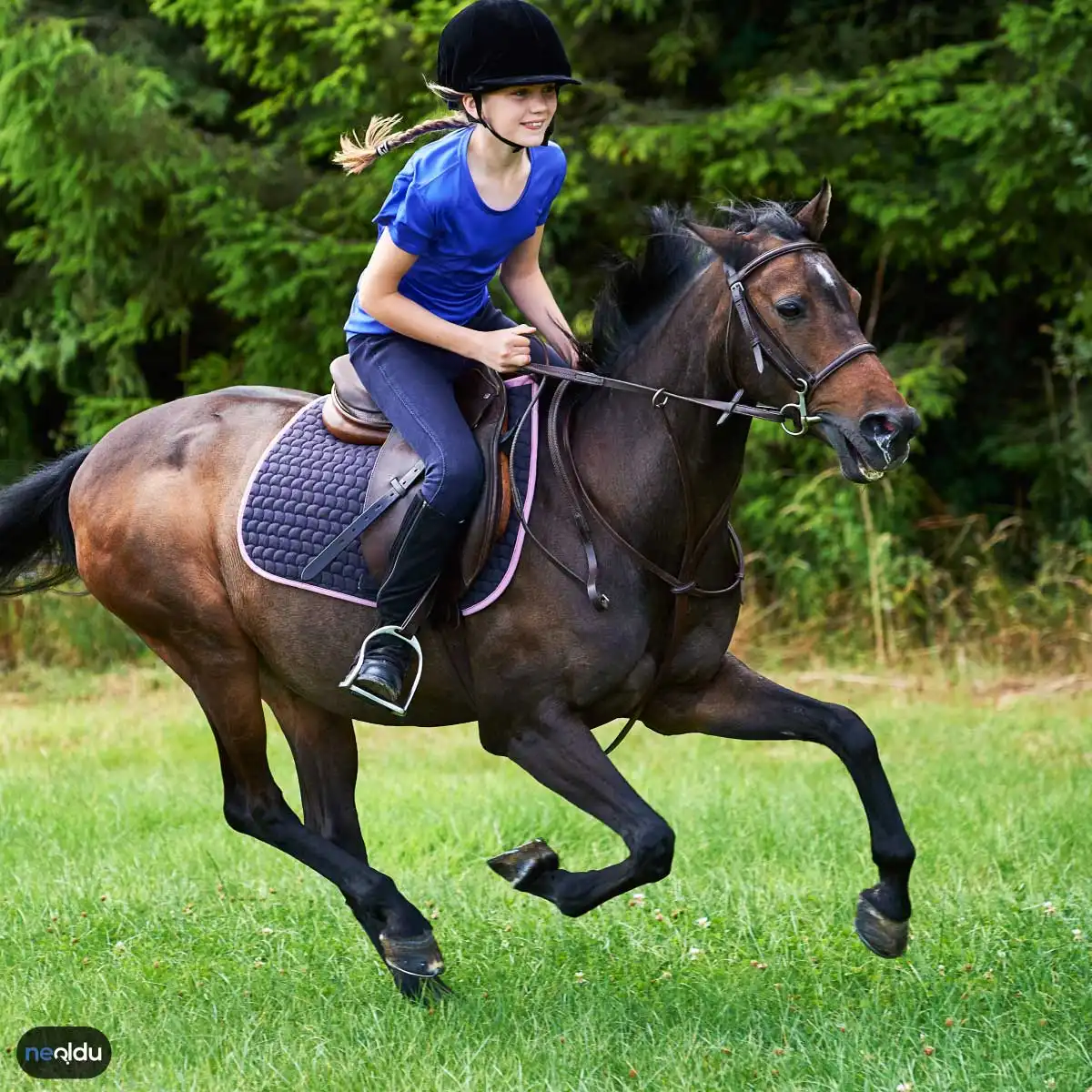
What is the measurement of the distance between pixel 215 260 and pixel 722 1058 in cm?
889

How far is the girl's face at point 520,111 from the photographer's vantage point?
4270 millimetres

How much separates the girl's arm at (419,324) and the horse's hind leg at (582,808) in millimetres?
1039

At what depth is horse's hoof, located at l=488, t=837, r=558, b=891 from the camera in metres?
4.49

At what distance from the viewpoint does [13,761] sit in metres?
9.16

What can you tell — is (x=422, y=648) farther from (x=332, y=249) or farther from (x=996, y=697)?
(x=332, y=249)

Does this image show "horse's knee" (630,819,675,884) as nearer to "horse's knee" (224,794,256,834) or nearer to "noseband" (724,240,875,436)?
"noseband" (724,240,875,436)

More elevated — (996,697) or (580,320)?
(580,320)

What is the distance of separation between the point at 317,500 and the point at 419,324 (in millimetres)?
683

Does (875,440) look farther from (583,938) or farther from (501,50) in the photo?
(583,938)

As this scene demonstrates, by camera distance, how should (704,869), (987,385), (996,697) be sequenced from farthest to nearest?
1. (987,385)
2. (996,697)
3. (704,869)

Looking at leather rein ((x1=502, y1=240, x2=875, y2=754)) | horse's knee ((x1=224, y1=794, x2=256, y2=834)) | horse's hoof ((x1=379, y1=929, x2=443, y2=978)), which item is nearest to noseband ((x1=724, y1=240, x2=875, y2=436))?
leather rein ((x1=502, y1=240, x2=875, y2=754))

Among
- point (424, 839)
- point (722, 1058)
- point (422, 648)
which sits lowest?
point (424, 839)

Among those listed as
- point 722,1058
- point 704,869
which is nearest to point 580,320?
point 704,869

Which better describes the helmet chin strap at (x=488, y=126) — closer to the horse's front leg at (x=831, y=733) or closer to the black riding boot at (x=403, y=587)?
the black riding boot at (x=403, y=587)
